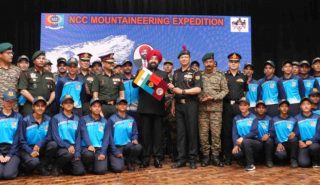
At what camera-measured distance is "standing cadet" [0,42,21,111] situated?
18.1ft

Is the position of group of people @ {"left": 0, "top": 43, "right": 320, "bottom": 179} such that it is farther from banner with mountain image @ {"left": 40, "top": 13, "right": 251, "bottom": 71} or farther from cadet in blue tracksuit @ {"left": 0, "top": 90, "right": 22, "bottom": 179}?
→ banner with mountain image @ {"left": 40, "top": 13, "right": 251, "bottom": 71}

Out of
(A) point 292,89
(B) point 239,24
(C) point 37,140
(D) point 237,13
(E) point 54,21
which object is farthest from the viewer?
(D) point 237,13

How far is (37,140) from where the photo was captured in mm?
5395

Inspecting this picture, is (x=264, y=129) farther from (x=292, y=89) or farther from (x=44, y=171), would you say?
(x=44, y=171)

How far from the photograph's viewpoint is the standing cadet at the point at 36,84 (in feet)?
18.3

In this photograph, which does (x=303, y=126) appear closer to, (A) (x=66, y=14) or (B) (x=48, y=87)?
(B) (x=48, y=87)

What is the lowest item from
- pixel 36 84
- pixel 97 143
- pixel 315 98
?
pixel 97 143

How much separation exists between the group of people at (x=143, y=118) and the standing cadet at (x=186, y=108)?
15 millimetres

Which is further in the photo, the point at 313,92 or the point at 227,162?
the point at 313,92

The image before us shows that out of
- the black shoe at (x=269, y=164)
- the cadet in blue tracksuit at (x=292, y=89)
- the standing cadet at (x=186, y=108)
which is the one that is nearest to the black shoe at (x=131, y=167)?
the standing cadet at (x=186, y=108)

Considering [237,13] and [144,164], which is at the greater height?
[237,13]

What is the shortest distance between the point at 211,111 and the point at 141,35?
12.0ft

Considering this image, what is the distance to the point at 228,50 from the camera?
29.8 ft

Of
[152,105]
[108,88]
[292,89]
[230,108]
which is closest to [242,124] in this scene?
[230,108]
